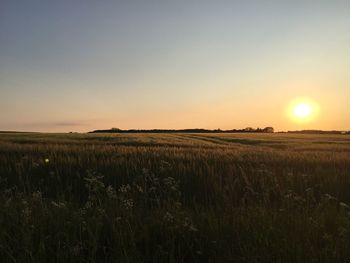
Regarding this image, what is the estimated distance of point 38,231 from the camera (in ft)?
14.9

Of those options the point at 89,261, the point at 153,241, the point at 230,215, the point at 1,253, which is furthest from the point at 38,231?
the point at 230,215

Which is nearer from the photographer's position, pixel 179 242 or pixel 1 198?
pixel 179 242

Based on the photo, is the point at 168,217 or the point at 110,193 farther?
the point at 110,193

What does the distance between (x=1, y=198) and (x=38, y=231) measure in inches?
74.7

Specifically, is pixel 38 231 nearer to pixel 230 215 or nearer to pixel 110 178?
pixel 230 215

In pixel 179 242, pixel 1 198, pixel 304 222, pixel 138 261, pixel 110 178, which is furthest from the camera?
pixel 110 178

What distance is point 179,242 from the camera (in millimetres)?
4355

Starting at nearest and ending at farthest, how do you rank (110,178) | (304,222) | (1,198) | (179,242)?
1. (179,242)
2. (304,222)
3. (1,198)
4. (110,178)

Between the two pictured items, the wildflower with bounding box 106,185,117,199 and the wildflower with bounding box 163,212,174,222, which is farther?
the wildflower with bounding box 106,185,117,199

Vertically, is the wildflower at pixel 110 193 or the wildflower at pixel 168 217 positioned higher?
the wildflower at pixel 110 193

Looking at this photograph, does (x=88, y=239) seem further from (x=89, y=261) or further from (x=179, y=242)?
(x=179, y=242)

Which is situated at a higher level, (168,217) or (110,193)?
(110,193)

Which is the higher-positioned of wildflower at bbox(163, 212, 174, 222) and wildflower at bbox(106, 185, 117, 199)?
wildflower at bbox(106, 185, 117, 199)

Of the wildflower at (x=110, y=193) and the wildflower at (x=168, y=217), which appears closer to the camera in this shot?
the wildflower at (x=168, y=217)
